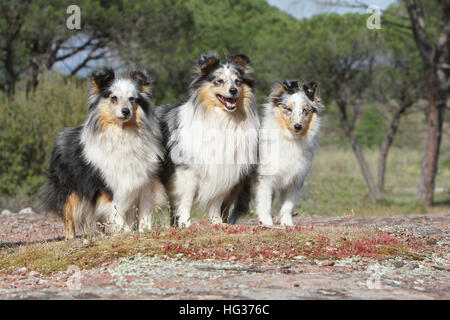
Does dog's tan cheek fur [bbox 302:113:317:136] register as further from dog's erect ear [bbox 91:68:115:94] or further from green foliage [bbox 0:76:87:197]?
green foliage [bbox 0:76:87:197]

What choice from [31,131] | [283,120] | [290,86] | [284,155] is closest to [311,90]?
[290,86]

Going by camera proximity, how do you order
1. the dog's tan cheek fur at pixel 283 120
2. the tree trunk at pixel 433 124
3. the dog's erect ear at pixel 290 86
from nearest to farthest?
1. the dog's tan cheek fur at pixel 283 120
2. the dog's erect ear at pixel 290 86
3. the tree trunk at pixel 433 124

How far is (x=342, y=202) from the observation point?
54.3 ft

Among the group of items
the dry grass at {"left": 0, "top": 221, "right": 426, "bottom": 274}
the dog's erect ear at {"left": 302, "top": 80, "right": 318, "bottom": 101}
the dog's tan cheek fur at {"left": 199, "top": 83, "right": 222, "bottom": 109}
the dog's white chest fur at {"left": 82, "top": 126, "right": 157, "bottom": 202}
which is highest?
the dog's erect ear at {"left": 302, "top": 80, "right": 318, "bottom": 101}

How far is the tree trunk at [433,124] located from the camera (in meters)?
17.0

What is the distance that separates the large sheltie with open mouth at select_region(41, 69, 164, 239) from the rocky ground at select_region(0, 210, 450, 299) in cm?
158

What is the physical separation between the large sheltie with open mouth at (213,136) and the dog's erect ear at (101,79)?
1034mm

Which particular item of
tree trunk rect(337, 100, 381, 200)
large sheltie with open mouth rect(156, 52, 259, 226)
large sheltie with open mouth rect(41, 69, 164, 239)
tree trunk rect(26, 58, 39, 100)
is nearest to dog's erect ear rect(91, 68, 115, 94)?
large sheltie with open mouth rect(41, 69, 164, 239)

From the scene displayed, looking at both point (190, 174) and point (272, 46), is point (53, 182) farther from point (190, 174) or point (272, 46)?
point (272, 46)

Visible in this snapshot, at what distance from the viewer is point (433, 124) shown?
56.3 feet

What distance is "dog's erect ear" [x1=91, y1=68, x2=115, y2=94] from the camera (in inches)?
268

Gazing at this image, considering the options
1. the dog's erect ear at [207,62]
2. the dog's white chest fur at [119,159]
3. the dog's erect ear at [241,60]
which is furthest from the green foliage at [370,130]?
the dog's white chest fur at [119,159]

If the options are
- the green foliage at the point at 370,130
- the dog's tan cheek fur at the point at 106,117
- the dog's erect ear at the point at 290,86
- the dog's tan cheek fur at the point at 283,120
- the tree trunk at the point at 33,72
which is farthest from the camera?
the green foliage at the point at 370,130

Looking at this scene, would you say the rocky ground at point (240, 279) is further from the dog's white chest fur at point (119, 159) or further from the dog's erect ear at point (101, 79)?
the dog's erect ear at point (101, 79)
